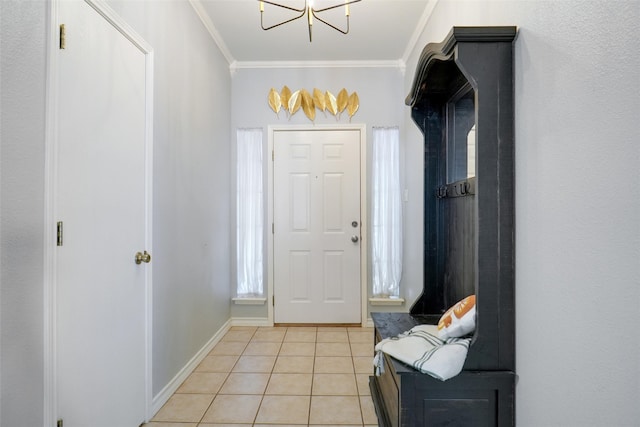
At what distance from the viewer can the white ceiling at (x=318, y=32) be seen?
2.61 meters

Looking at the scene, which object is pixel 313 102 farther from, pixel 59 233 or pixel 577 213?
pixel 577 213

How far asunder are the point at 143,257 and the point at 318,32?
2.35 meters

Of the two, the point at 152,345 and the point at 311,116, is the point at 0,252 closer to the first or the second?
the point at 152,345

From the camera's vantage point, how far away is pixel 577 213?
974 mm

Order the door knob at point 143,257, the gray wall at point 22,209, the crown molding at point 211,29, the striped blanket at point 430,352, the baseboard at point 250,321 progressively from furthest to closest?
the baseboard at point 250,321
the crown molding at point 211,29
the door knob at point 143,257
the striped blanket at point 430,352
the gray wall at point 22,209

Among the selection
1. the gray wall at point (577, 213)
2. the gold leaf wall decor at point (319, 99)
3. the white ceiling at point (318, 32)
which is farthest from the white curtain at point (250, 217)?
the gray wall at point (577, 213)

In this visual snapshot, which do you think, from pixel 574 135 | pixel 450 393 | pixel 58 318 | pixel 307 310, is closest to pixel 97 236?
pixel 58 318

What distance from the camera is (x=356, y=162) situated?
11.6 ft

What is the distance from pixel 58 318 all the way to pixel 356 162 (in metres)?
2.80

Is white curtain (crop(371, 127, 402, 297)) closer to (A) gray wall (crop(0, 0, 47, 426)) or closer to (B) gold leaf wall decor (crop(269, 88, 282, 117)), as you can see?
(B) gold leaf wall decor (crop(269, 88, 282, 117))

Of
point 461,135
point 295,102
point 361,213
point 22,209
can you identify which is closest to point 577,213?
point 461,135

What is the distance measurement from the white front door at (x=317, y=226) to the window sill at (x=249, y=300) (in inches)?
5.7

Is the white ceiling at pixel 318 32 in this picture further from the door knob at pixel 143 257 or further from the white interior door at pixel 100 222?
the door knob at pixel 143 257

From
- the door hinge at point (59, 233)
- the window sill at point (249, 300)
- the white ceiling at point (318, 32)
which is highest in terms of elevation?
the white ceiling at point (318, 32)
